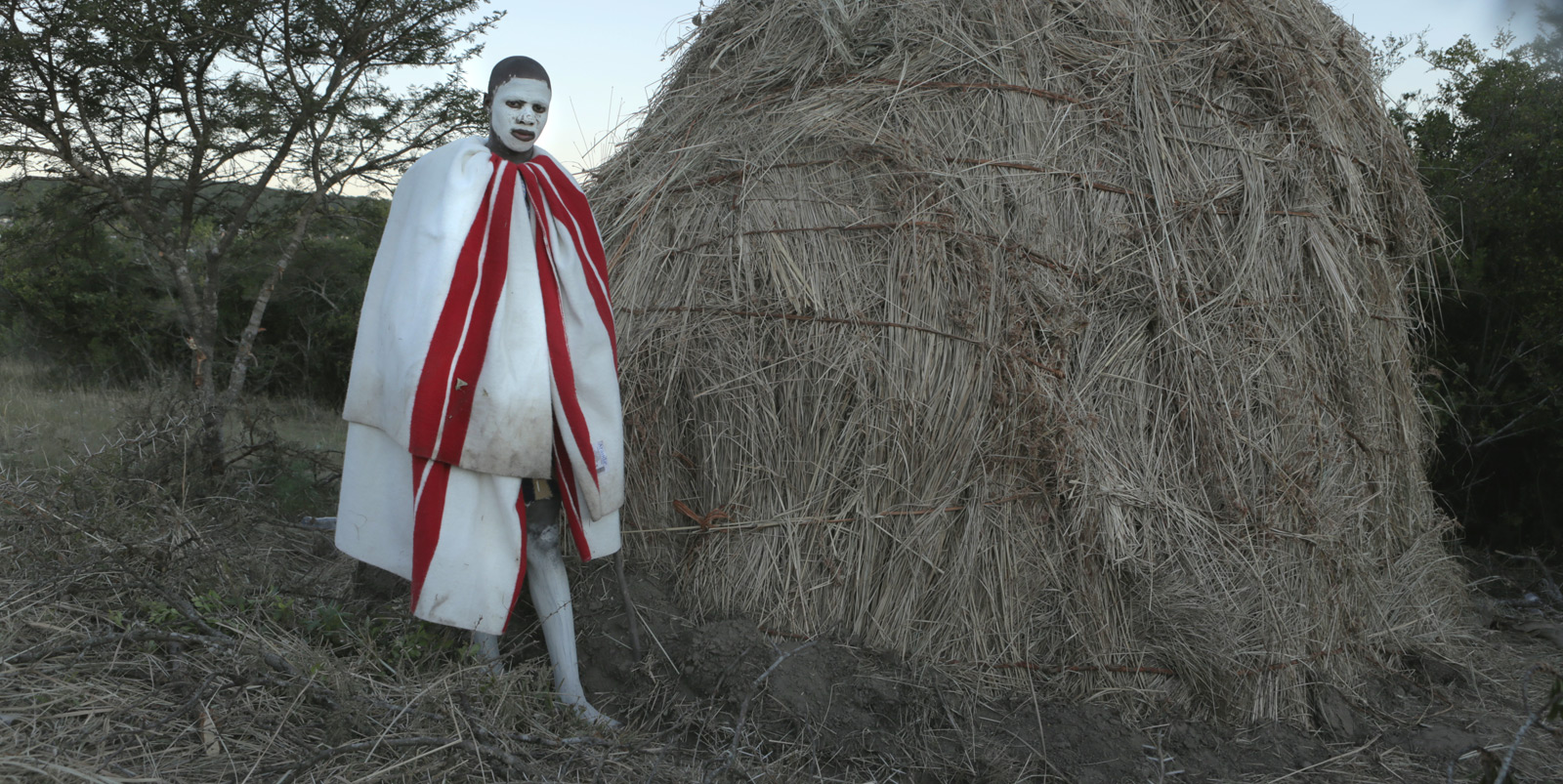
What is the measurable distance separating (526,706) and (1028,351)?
1.87m

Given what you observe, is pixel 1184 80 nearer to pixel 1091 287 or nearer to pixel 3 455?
pixel 1091 287

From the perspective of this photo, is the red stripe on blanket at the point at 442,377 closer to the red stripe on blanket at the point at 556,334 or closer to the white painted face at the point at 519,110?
the red stripe on blanket at the point at 556,334

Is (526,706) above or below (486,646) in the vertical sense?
below

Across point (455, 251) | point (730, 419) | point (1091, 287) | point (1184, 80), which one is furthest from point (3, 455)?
point (1184, 80)

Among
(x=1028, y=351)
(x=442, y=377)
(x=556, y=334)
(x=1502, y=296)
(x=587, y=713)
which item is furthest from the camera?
(x=1502, y=296)

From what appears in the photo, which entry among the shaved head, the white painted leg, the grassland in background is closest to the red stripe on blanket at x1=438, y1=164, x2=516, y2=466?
the shaved head

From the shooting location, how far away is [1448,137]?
19.2 ft

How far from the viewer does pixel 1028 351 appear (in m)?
3.01

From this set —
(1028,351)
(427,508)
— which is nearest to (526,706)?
(427,508)

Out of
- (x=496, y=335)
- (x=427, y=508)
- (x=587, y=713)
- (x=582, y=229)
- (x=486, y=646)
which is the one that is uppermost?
(x=582, y=229)

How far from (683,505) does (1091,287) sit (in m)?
1.52

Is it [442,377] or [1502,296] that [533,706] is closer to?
[442,377]

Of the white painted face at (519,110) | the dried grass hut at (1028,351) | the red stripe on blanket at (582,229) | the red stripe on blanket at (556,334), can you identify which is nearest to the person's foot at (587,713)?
the dried grass hut at (1028,351)

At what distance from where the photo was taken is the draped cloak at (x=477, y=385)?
2666 millimetres
